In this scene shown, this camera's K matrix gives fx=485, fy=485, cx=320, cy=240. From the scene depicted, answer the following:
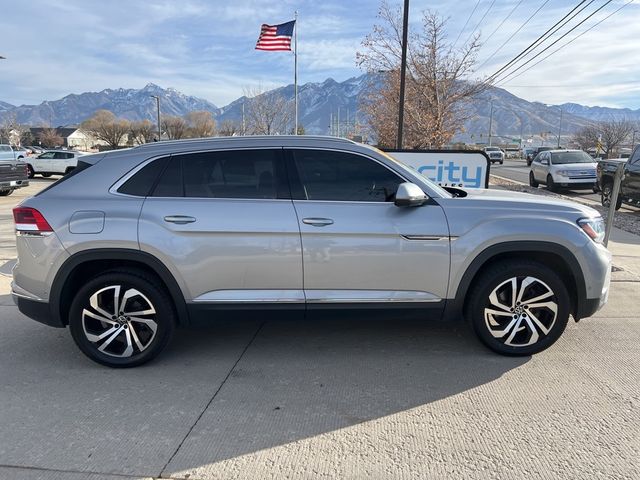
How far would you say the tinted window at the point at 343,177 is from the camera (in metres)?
3.75

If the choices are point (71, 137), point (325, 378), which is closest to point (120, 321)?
point (325, 378)

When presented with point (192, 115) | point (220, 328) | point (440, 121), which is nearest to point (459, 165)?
point (220, 328)

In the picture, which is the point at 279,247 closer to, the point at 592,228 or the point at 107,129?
the point at 592,228

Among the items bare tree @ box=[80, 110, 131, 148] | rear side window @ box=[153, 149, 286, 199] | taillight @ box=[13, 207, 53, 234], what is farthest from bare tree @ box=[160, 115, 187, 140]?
rear side window @ box=[153, 149, 286, 199]

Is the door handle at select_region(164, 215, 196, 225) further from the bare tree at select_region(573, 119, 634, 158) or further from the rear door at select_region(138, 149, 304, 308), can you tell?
the bare tree at select_region(573, 119, 634, 158)

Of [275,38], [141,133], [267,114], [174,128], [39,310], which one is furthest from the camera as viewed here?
[141,133]

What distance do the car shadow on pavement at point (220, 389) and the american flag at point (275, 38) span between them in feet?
61.3

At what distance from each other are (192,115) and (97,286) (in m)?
82.7

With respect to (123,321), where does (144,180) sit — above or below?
above

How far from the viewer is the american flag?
2102cm

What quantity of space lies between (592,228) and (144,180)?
11.7ft

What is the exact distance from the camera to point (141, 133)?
77500mm

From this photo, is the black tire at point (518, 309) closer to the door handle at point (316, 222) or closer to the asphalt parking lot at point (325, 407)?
the asphalt parking lot at point (325, 407)

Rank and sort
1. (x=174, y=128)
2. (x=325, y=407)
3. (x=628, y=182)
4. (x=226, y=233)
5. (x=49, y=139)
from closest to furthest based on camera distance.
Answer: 1. (x=325, y=407)
2. (x=226, y=233)
3. (x=628, y=182)
4. (x=174, y=128)
5. (x=49, y=139)
